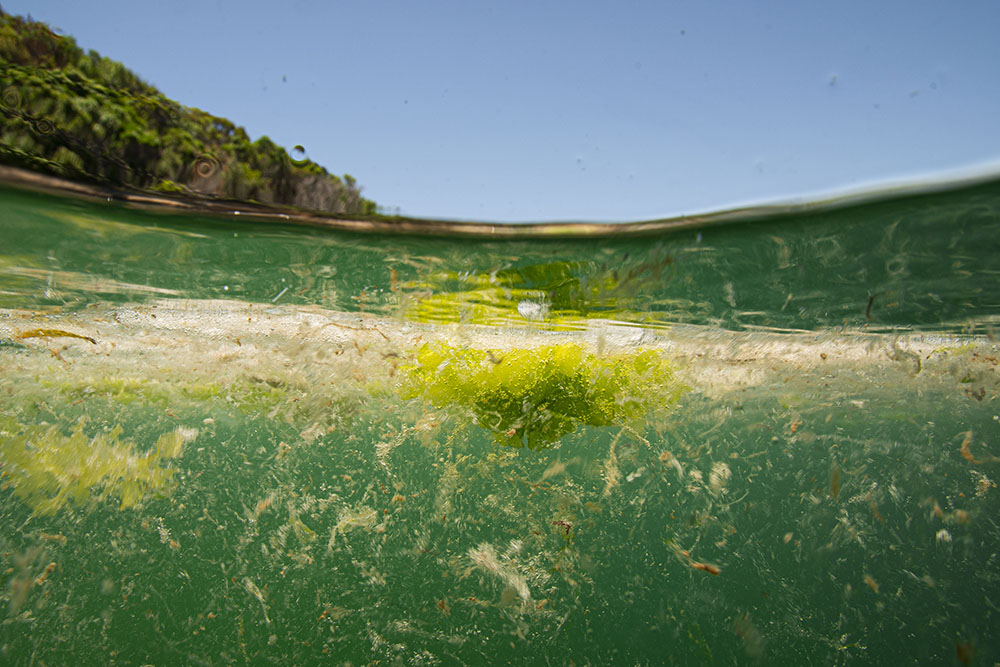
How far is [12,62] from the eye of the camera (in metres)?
3.90

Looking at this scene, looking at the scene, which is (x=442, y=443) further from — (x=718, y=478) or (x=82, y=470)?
(x=82, y=470)

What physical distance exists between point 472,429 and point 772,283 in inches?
149

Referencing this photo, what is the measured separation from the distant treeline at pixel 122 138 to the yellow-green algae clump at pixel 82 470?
323 centimetres

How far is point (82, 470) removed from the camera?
604 cm

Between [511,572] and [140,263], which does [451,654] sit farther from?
[140,263]

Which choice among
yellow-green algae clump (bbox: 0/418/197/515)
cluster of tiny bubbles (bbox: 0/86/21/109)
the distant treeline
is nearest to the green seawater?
yellow-green algae clump (bbox: 0/418/197/515)

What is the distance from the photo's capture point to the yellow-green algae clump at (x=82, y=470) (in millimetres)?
5883

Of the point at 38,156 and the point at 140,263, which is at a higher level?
the point at 38,156

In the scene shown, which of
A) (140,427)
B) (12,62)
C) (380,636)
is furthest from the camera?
(140,427)

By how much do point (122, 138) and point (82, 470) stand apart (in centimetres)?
407

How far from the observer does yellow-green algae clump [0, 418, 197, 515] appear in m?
5.88

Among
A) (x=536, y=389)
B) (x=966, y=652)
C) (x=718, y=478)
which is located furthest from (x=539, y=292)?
(x=966, y=652)

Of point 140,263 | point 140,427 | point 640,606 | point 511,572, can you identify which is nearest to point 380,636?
point 511,572

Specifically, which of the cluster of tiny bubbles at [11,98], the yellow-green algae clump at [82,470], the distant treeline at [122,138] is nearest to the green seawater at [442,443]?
the yellow-green algae clump at [82,470]
